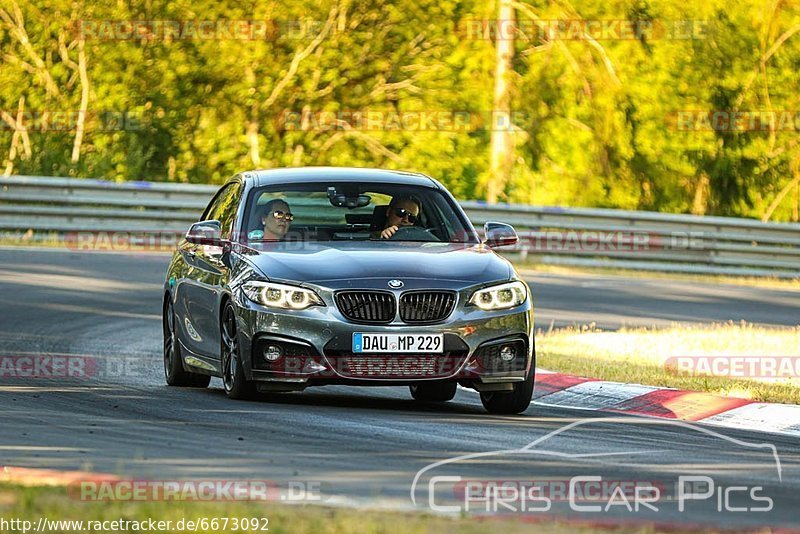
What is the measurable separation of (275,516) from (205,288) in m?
5.63

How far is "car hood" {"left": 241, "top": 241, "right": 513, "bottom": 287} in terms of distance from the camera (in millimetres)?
11016

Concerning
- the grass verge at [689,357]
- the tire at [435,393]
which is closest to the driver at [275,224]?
the tire at [435,393]

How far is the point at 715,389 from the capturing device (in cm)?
1255

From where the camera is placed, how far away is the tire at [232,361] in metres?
11.3

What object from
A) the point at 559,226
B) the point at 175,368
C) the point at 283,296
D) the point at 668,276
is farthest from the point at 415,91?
the point at 283,296

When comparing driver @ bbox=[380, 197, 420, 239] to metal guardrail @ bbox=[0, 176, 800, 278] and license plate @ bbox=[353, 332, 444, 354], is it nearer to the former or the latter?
license plate @ bbox=[353, 332, 444, 354]

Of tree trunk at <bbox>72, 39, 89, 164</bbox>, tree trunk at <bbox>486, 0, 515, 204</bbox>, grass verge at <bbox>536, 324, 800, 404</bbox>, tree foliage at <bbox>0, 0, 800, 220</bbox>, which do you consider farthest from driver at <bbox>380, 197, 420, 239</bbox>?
tree trunk at <bbox>72, 39, 89, 164</bbox>

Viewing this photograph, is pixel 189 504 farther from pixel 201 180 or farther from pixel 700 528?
pixel 201 180

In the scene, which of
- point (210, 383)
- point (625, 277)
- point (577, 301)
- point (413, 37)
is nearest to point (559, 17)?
point (413, 37)

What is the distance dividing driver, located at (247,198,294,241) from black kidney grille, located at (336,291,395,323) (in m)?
1.29

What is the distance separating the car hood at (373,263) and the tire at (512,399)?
67 centimetres

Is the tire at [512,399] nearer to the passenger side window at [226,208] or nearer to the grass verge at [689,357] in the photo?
the grass verge at [689,357]

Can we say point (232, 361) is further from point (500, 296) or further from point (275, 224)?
point (500, 296)

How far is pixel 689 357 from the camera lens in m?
15.0
